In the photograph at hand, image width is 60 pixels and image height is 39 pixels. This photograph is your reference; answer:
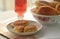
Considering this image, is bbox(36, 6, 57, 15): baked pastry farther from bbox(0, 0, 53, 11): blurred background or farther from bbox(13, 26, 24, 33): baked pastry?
bbox(0, 0, 53, 11): blurred background

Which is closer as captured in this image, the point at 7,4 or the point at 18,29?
the point at 18,29

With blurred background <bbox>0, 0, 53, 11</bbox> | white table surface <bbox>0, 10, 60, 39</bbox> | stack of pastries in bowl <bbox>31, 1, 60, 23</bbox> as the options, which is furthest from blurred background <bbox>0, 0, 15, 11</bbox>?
stack of pastries in bowl <bbox>31, 1, 60, 23</bbox>

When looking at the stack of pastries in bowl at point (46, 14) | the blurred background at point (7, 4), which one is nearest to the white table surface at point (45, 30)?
the stack of pastries in bowl at point (46, 14)

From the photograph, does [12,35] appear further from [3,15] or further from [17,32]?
[3,15]

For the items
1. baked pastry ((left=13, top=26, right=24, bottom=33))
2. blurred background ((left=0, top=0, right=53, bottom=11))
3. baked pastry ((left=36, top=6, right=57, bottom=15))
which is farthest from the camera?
blurred background ((left=0, top=0, right=53, bottom=11))

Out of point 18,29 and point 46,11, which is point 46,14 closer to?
point 46,11

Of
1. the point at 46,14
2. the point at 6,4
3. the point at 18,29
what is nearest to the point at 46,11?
the point at 46,14

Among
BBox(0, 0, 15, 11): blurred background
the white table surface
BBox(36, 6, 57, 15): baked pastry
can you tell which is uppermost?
BBox(36, 6, 57, 15): baked pastry

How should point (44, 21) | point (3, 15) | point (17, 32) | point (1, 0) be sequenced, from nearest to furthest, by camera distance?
point (17, 32)
point (44, 21)
point (3, 15)
point (1, 0)

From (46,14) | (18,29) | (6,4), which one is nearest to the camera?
(18,29)

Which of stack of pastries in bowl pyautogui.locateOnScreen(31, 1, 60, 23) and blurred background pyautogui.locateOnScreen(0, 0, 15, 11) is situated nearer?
stack of pastries in bowl pyautogui.locateOnScreen(31, 1, 60, 23)

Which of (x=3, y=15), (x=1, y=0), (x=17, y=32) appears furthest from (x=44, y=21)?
(x=1, y=0)
